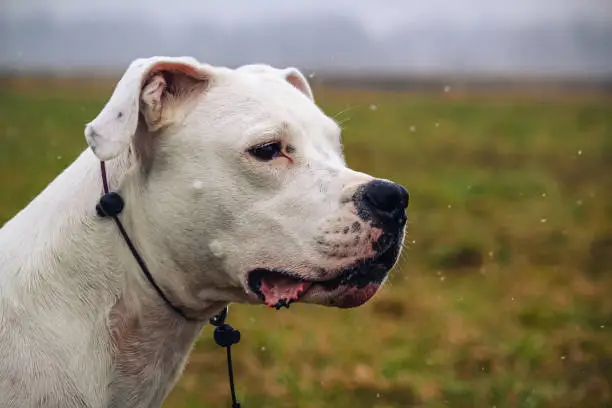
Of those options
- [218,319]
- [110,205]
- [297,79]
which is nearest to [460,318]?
[297,79]

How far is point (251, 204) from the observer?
9.82 feet

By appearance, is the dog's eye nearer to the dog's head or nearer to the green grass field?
the dog's head

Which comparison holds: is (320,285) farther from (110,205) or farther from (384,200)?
(110,205)

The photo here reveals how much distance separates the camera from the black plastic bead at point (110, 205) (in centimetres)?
298

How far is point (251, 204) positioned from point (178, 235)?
0.27m

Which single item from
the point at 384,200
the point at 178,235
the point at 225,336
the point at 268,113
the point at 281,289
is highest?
the point at 268,113

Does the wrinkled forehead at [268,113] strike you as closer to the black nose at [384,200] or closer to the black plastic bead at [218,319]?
the black nose at [384,200]

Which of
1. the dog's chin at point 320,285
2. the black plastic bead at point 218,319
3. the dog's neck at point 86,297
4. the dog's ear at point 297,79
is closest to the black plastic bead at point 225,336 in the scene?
the black plastic bead at point 218,319

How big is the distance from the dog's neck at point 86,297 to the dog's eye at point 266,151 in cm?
45

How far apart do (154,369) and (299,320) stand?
4.90 m

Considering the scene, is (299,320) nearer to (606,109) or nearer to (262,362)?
(262,362)

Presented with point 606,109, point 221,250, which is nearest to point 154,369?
point 221,250

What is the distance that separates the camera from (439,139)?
91.6 feet

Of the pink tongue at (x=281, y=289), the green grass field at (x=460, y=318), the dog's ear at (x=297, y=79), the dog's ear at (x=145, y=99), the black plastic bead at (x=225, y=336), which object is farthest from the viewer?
the green grass field at (x=460, y=318)
